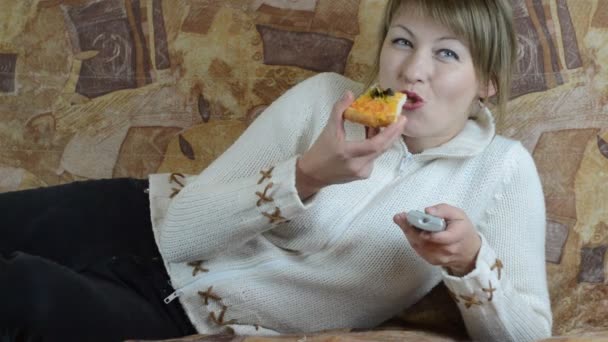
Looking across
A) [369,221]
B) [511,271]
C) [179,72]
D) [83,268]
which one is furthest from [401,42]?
[83,268]

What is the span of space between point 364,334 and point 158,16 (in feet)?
2.84

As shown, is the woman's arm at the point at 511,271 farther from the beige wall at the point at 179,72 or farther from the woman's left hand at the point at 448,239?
the beige wall at the point at 179,72

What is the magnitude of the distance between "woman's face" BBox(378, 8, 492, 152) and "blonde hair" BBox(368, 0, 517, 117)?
14 mm

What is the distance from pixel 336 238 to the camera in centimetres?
147

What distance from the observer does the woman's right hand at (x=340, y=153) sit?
1211 mm

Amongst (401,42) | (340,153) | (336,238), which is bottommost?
(336,238)

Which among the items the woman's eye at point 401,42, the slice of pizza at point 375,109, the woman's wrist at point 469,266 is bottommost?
the woman's wrist at point 469,266

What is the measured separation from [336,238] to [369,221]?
0.06 metres

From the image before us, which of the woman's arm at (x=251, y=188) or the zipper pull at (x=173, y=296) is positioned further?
the zipper pull at (x=173, y=296)

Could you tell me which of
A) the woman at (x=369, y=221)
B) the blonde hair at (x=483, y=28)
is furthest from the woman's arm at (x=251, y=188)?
the blonde hair at (x=483, y=28)

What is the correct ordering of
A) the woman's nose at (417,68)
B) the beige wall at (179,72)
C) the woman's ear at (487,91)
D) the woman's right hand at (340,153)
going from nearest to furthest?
the woman's right hand at (340,153) → the woman's nose at (417,68) → the woman's ear at (487,91) → the beige wall at (179,72)

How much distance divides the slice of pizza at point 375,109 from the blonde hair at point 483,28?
205 mm

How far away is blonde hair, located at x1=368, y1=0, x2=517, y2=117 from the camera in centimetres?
145

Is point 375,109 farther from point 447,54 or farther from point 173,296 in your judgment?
point 173,296
